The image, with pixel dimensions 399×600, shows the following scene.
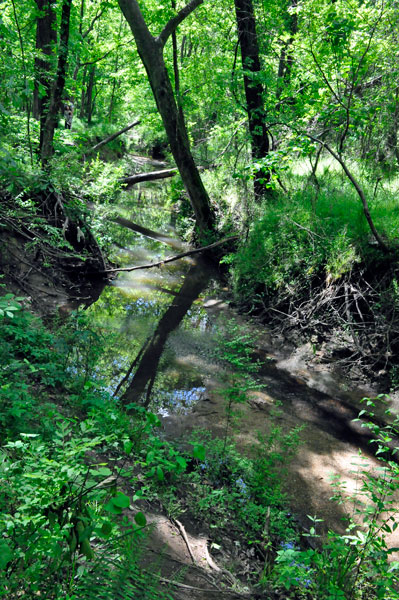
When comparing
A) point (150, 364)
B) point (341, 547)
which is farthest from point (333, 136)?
point (341, 547)

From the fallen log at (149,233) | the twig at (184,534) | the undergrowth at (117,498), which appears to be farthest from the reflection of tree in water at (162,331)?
the twig at (184,534)

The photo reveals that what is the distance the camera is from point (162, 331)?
7.61m

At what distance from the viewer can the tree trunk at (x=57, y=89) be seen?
24.6 feet

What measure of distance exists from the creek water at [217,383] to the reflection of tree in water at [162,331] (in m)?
0.02

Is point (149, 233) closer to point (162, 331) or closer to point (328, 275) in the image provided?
point (162, 331)

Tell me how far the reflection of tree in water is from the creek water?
0.02 meters

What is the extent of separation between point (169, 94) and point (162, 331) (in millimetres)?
5726

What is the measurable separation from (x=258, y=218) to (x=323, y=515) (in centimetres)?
681

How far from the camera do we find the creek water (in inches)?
179

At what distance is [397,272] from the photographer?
637 cm

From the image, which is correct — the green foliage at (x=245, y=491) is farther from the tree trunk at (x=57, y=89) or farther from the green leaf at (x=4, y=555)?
the tree trunk at (x=57, y=89)

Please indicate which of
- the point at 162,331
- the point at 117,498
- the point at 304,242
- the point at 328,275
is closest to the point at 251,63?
the point at 304,242

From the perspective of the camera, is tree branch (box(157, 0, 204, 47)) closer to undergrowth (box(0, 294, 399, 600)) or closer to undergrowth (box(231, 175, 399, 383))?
undergrowth (box(231, 175, 399, 383))

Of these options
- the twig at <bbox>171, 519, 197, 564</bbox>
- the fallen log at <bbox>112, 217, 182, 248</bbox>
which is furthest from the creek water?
the fallen log at <bbox>112, 217, 182, 248</bbox>
